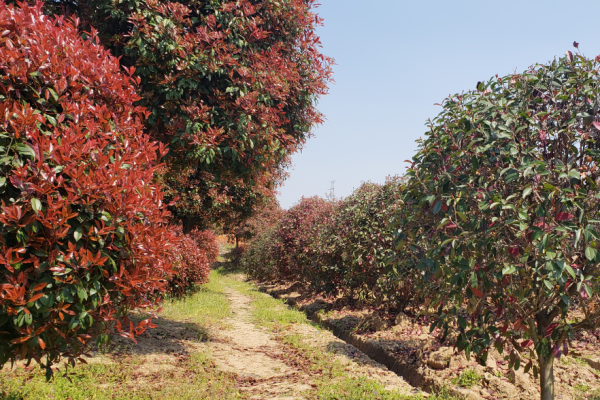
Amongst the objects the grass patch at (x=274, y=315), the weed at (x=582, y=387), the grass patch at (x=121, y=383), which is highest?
the weed at (x=582, y=387)

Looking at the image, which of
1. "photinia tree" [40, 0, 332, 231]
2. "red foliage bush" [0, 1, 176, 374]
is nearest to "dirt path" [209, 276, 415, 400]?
"red foliage bush" [0, 1, 176, 374]

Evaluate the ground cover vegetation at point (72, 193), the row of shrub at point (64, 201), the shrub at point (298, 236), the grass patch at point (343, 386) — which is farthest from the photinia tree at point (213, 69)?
the shrub at point (298, 236)

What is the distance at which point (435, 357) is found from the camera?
19.7ft

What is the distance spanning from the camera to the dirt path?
558 centimetres

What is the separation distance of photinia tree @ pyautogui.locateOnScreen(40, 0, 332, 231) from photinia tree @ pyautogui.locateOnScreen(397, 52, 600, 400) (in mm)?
3329

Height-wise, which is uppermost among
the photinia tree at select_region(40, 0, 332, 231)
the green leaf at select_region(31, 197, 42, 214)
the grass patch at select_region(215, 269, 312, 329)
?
the photinia tree at select_region(40, 0, 332, 231)

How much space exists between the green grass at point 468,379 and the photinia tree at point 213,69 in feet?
14.5

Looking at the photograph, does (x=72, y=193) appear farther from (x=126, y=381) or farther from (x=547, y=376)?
(x=547, y=376)

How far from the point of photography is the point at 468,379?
532cm

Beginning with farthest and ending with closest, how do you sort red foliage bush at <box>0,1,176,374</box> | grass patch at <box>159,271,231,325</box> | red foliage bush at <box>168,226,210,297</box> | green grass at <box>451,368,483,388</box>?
red foliage bush at <box>168,226,210,297</box>, grass patch at <box>159,271,231,325</box>, green grass at <box>451,368,483,388</box>, red foliage bush at <box>0,1,176,374</box>

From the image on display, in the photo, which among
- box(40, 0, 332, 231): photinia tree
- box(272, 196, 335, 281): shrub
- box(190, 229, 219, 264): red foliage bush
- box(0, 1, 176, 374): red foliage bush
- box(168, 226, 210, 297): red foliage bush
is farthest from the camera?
box(190, 229, 219, 264): red foliage bush

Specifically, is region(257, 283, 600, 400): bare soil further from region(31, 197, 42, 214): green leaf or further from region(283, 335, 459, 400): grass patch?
region(31, 197, 42, 214): green leaf

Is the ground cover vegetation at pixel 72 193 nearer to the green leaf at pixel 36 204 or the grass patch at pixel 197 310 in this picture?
the green leaf at pixel 36 204

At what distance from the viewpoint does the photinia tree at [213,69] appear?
5848 millimetres
